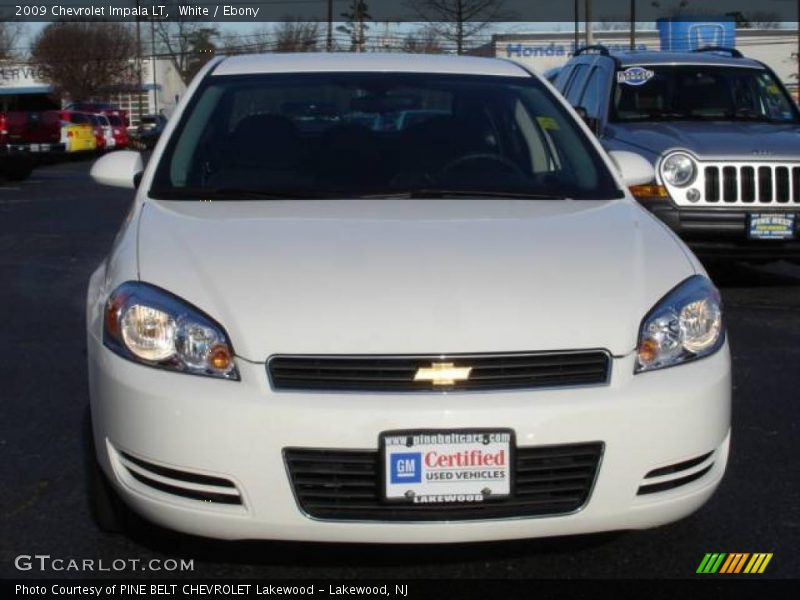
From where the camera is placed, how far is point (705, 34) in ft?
98.1

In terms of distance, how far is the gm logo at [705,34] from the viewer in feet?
96.5

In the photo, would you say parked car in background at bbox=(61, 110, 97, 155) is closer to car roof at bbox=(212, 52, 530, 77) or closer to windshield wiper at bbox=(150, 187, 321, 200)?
car roof at bbox=(212, 52, 530, 77)

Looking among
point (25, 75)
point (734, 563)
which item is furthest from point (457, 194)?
point (25, 75)

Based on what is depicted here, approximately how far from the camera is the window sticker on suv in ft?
32.7

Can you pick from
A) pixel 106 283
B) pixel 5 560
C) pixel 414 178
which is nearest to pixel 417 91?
pixel 414 178

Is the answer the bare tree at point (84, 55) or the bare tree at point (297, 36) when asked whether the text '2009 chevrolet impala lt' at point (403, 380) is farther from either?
the bare tree at point (84, 55)

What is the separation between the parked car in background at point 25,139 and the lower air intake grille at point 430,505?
806 inches

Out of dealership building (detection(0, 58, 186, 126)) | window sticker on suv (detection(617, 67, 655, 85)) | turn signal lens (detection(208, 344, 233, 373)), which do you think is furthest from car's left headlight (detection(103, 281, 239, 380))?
dealership building (detection(0, 58, 186, 126))

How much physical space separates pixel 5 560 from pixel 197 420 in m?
1.01

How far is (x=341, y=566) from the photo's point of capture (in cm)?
363

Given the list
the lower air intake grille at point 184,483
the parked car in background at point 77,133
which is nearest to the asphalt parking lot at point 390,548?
the lower air intake grille at point 184,483

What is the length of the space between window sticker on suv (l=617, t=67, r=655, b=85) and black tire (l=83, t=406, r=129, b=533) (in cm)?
712

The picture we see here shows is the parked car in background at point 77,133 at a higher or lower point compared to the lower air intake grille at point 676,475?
lower

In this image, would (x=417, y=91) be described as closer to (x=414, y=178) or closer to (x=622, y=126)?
(x=414, y=178)
